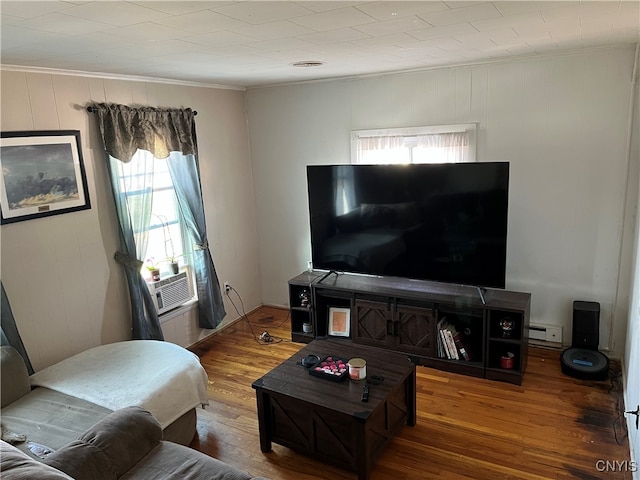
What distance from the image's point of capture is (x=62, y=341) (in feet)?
10.8

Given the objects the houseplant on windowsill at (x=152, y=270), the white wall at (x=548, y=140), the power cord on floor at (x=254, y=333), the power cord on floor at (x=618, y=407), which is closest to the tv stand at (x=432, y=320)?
the power cord on floor at (x=254, y=333)

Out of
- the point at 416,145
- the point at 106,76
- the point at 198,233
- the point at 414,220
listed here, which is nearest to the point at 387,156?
the point at 416,145

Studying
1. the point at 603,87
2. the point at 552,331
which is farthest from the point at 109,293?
the point at 603,87

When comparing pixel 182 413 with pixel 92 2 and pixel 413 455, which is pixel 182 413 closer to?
pixel 413 455

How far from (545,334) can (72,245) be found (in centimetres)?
367

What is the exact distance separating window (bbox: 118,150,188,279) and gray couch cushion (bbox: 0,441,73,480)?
84.8 inches

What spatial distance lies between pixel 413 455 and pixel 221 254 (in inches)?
105

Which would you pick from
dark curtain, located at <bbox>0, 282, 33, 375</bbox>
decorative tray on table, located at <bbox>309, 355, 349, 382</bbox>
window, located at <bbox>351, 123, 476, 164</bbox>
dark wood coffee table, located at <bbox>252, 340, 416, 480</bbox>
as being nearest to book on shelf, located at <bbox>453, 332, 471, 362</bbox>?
dark wood coffee table, located at <bbox>252, 340, 416, 480</bbox>

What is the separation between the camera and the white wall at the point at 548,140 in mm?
3461

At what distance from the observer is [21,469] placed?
1.62 metres

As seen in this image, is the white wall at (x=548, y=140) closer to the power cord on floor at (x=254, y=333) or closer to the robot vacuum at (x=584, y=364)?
the robot vacuum at (x=584, y=364)

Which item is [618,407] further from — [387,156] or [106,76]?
[106,76]

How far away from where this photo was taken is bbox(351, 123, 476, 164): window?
12.8 ft

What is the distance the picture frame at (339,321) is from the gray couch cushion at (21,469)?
A: 275cm
